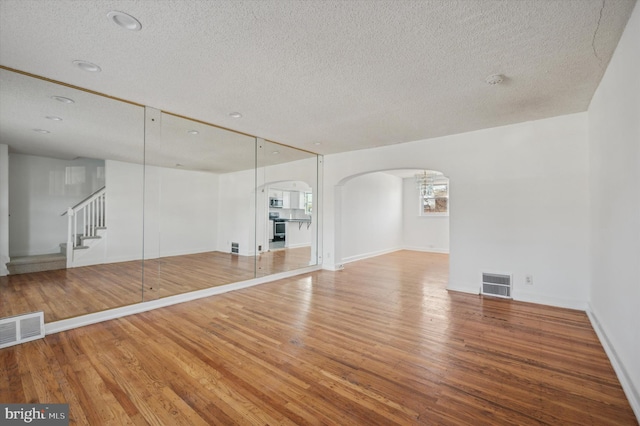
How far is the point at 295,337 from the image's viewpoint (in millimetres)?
2887

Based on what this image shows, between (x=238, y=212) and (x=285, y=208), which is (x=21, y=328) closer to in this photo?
(x=238, y=212)

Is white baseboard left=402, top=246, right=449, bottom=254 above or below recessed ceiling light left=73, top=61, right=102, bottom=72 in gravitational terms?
below

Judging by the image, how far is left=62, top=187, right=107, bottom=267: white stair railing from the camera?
150 inches

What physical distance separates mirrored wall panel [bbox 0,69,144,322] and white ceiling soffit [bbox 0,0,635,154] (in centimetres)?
75

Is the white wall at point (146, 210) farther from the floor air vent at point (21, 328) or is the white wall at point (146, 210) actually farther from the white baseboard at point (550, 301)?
the white baseboard at point (550, 301)

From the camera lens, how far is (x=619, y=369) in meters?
2.16

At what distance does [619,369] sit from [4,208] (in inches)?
260

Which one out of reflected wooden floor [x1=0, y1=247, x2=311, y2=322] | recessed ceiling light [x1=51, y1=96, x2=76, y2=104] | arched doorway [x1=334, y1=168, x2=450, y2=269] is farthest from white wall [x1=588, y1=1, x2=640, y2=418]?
recessed ceiling light [x1=51, y1=96, x2=76, y2=104]

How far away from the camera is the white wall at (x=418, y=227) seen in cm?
925

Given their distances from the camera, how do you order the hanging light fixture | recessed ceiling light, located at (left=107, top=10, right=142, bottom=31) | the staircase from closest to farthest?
1. recessed ceiling light, located at (left=107, top=10, right=142, bottom=31)
2. the staircase
3. the hanging light fixture

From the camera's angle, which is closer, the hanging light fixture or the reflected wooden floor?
the reflected wooden floor

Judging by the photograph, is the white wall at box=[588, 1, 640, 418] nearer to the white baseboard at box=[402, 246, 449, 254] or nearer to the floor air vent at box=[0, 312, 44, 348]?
the floor air vent at box=[0, 312, 44, 348]

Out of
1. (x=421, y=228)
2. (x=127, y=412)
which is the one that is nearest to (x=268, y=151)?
(x=127, y=412)

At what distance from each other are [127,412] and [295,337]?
4.87 feet
